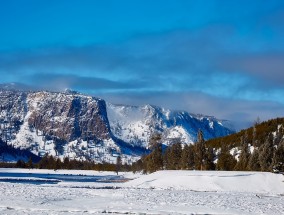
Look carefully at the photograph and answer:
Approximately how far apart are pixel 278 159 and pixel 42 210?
7897cm

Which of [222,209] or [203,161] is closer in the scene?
[222,209]

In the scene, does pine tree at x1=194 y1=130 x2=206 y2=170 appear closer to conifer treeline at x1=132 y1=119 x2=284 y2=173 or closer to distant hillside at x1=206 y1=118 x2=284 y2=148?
conifer treeline at x1=132 y1=119 x2=284 y2=173

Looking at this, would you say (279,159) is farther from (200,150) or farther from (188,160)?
(188,160)

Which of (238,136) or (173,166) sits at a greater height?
(238,136)

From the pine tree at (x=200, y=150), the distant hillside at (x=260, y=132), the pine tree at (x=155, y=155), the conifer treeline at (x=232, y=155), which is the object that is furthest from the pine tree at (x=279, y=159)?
the pine tree at (x=155, y=155)

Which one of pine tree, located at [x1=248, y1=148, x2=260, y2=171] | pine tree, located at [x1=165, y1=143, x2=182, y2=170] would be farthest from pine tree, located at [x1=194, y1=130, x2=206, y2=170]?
pine tree, located at [x1=165, y1=143, x2=182, y2=170]

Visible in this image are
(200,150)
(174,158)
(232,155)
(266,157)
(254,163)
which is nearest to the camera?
(266,157)

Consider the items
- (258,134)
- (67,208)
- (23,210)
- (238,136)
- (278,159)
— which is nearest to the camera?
(23,210)

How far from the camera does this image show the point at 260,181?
7475cm

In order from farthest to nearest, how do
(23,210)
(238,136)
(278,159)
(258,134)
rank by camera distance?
(238,136), (258,134), (278,159), (23,210)

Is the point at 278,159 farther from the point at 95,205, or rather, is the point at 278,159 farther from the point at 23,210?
the point at 23,210

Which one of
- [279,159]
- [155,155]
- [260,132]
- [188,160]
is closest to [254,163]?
[279,159]

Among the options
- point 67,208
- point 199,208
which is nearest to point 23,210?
point 67,208

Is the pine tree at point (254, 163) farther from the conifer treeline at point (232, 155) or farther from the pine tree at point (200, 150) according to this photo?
the pine tree at point (200, 150)
